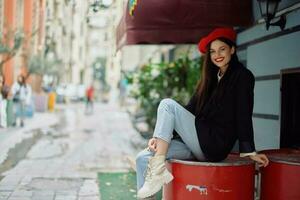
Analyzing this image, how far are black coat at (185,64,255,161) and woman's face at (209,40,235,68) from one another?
0.17 meters

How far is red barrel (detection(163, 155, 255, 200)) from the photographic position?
3875mm

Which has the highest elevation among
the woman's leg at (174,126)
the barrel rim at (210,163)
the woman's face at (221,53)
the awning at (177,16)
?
the awning at (177,16)

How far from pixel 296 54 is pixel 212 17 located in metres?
1.47

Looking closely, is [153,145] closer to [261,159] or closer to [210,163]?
[210,163]

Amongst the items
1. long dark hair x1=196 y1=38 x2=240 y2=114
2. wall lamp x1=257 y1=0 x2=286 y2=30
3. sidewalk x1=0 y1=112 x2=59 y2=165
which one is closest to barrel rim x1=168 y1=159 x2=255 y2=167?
long dark hair x1=196 y1=38 x2=240 y2=114

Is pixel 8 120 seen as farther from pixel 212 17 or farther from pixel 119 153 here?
pixel 212 17

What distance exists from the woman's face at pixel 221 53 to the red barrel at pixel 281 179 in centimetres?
88

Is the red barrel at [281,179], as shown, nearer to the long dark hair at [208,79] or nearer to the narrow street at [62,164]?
the long dark hair at [208,79]

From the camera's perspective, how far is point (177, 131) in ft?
13.5

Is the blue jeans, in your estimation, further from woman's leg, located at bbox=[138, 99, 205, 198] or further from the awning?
the awning

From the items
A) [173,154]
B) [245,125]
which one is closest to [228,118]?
[245,125]

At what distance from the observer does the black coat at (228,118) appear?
4.03m

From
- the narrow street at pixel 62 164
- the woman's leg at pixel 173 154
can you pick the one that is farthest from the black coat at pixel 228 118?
the narrow street at pixel 62 164

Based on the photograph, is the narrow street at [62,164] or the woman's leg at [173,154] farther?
the narrow street at [62,164]
